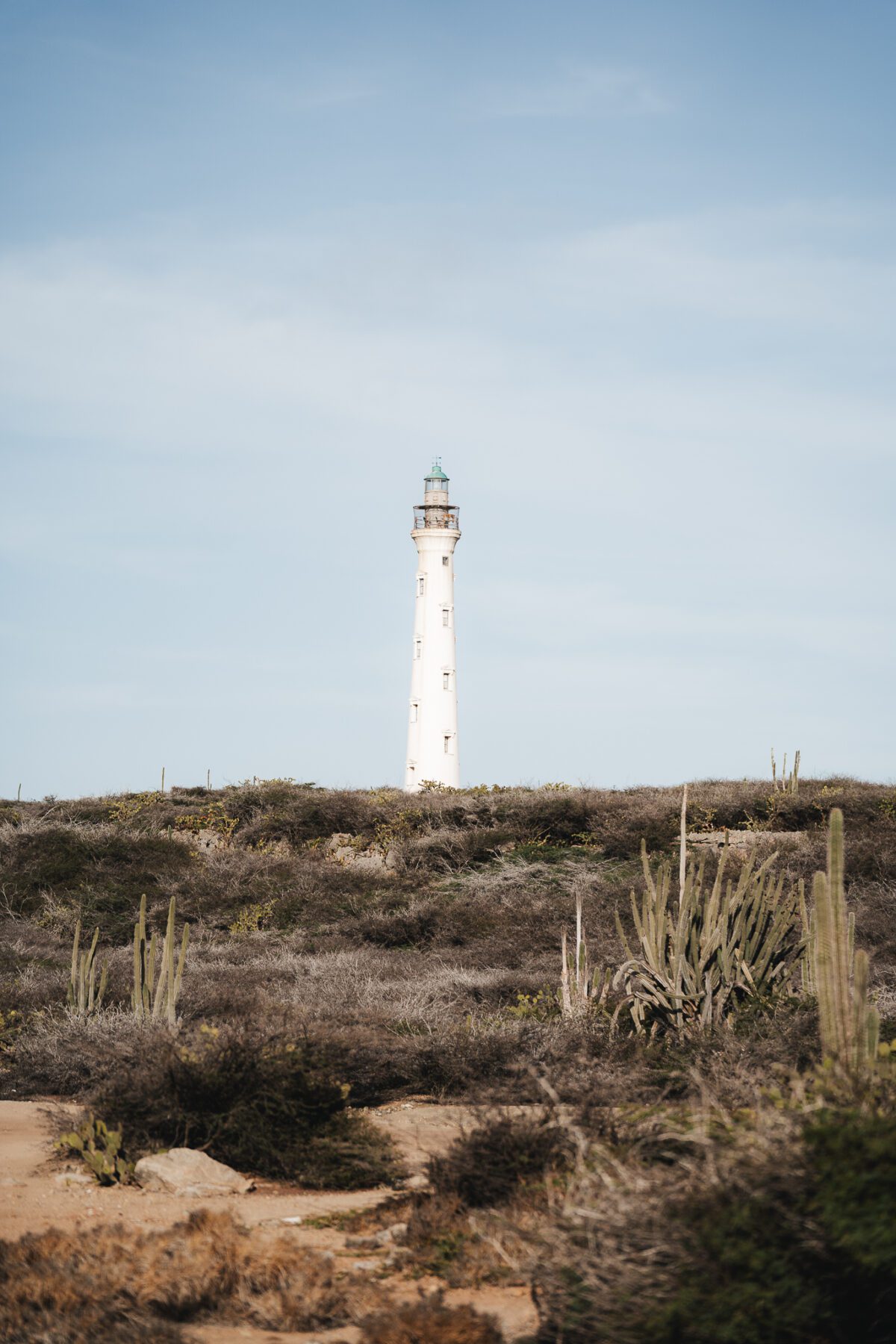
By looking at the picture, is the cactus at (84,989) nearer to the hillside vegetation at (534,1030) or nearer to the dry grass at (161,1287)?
the hillside vegetation at (534,1030)

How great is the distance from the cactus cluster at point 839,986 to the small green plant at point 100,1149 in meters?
4.28

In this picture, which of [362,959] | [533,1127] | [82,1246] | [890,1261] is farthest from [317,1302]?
[362,959]

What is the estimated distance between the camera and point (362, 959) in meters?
16.0

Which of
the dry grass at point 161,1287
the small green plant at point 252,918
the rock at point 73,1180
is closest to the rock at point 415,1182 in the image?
the dry grass at point 161,1287

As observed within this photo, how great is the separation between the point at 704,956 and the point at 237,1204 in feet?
14.8

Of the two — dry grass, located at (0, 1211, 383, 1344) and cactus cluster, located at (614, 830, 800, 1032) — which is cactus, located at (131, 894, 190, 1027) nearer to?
cactus cluster, located at (614, 830, 800, 1032)

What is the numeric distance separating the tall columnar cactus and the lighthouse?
97.4 feet

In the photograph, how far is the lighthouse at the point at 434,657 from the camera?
36219mm

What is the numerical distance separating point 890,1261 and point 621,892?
15435 mm

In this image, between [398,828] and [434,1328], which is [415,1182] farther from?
[398,828]

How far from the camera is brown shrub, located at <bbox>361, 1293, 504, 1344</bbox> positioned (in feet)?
14.1

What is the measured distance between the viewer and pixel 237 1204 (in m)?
6.85

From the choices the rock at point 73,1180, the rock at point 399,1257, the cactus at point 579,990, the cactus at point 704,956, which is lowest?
the rock at point 73,1180

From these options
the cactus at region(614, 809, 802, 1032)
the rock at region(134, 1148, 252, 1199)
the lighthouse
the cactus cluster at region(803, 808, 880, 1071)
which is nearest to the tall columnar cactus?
the cactus cluster at region(803, 808, 880, 1071)
